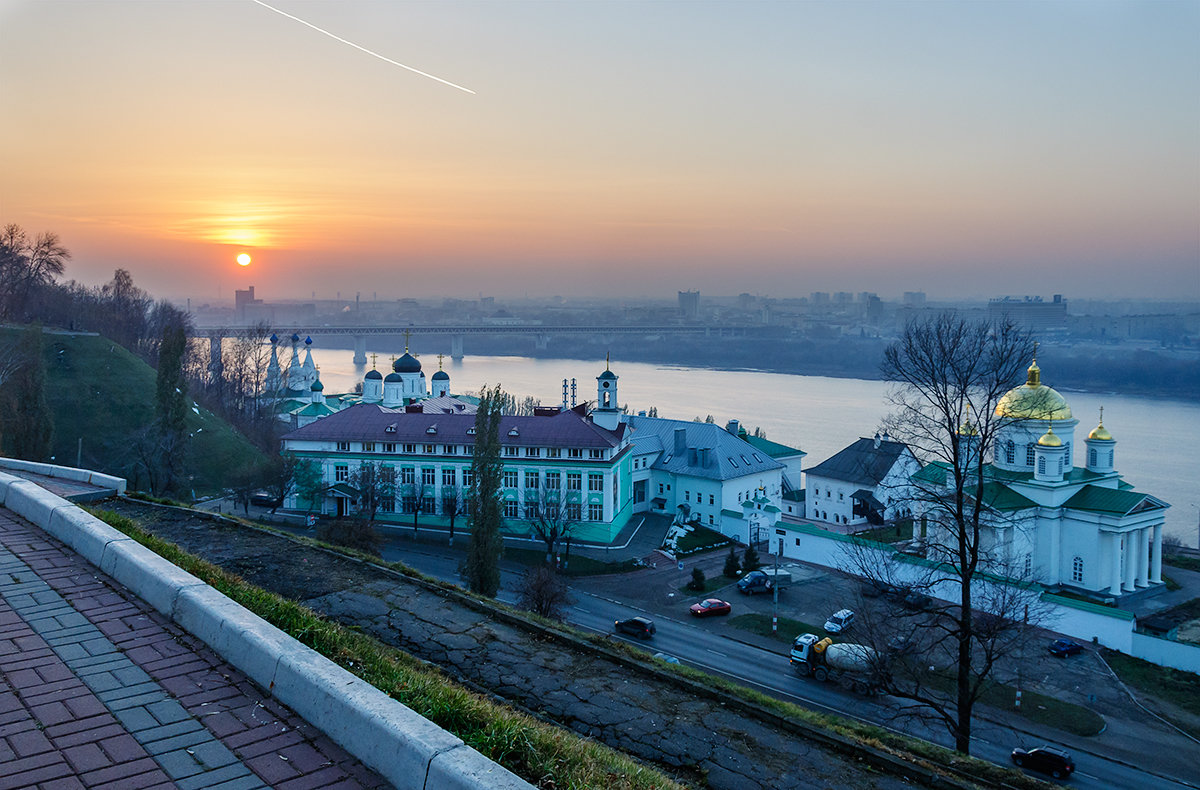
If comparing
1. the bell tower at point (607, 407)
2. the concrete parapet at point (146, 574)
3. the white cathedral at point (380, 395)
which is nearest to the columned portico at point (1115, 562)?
the bell tower at point (607, 407)

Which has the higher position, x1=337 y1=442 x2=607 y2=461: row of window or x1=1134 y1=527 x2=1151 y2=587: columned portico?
x1=337 y1=442 x2=607 y2=461: row of window

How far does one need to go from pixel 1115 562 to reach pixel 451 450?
14.3m

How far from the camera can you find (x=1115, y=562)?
16.1 meters

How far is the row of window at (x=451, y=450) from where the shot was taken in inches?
779

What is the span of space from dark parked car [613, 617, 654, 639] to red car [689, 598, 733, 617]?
4.76 ft

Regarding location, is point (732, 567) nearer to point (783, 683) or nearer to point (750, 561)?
point (750, 561)

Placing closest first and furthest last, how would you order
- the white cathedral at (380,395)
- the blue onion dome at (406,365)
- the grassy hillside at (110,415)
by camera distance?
the grassy hillside at (110,415)
the white cathedral at (380,395)
the blue onion dome at (406,365)

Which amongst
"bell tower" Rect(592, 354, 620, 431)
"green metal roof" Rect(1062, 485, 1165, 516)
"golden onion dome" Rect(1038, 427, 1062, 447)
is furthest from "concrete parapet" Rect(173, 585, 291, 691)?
"bell tower" Rect(592, 354, 620, 431)

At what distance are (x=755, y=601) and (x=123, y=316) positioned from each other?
32036 mm

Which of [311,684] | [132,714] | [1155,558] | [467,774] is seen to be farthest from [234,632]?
[1155,558]

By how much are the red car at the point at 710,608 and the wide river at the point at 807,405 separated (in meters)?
10.8

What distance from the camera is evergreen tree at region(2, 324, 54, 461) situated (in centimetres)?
1667

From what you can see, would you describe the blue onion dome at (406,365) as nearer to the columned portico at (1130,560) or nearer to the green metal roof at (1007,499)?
the green metal roof at (1007,499)

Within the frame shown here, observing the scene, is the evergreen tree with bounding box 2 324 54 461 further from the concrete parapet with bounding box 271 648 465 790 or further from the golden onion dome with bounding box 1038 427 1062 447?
the golden onion dome with bounding box 1038 427 1062 447
